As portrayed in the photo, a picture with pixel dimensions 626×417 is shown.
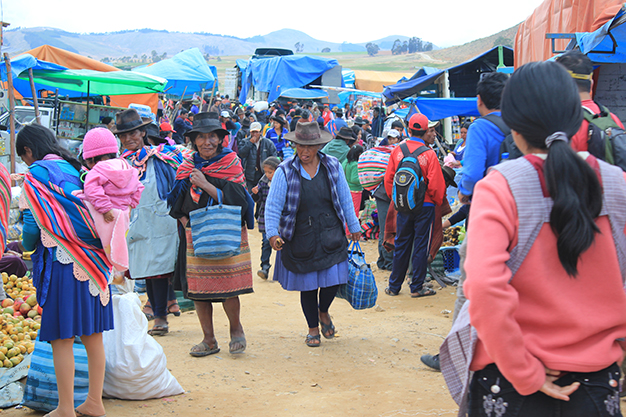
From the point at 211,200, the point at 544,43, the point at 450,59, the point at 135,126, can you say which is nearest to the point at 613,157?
the point at 211,200

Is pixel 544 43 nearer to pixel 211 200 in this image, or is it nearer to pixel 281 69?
pixel 211 200

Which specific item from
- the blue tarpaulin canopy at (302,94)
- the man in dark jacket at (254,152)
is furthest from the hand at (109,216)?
the blue tarpaulin canopy at (302,94)

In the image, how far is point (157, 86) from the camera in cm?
1216

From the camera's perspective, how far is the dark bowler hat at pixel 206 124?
4.65 meters

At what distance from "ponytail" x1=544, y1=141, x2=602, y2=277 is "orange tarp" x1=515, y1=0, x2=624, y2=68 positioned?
16.3 ft

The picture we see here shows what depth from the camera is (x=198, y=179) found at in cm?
465

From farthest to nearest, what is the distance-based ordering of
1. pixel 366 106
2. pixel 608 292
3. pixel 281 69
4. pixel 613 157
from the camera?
pixel 281 69 → pixel 366 106 → pixel 613 157 → pixel 608 292

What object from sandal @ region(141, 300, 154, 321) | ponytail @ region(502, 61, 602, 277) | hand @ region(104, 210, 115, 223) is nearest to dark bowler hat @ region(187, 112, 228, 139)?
hand @ region(104, 210, 115, 223)

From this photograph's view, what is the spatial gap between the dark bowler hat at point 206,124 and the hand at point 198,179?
327 mm

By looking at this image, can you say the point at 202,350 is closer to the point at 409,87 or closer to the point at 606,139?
the point at 606,139

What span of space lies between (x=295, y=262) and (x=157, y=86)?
8572mm

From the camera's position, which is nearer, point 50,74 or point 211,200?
point 211,200

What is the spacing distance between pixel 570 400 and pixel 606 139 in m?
2.07

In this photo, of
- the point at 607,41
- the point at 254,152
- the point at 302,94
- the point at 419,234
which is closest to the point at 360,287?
the point at 419,234
